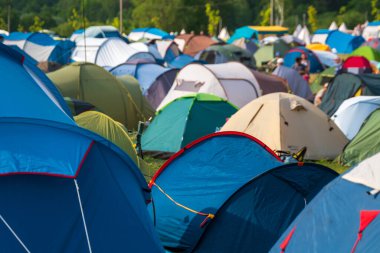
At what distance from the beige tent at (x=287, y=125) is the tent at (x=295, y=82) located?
664cm

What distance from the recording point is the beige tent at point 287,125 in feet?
38.8

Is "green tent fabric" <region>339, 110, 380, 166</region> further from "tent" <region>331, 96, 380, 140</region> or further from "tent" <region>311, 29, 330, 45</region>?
"tent" <region>311, 29, 330, 45</region>

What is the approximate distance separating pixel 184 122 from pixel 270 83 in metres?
5.10

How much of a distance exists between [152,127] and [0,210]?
7.47 metres

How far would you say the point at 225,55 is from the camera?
29.8 m

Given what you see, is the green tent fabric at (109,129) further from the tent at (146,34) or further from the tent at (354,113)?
the tent at (146,34)

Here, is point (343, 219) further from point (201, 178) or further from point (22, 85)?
point (22, 85)

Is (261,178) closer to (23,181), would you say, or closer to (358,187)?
(358,187)

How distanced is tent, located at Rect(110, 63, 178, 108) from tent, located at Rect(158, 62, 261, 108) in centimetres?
173

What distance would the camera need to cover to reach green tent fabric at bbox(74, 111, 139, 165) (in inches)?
361

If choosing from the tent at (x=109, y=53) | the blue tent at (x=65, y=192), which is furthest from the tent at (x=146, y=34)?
the blue tent at (x=65, y=192)

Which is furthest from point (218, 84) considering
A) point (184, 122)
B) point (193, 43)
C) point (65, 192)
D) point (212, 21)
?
point (212, 21)

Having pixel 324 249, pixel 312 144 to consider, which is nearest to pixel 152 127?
pixel 312 144

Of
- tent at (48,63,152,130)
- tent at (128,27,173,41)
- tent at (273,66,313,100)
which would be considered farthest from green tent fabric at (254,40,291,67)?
tent at (48,63,152,130)
